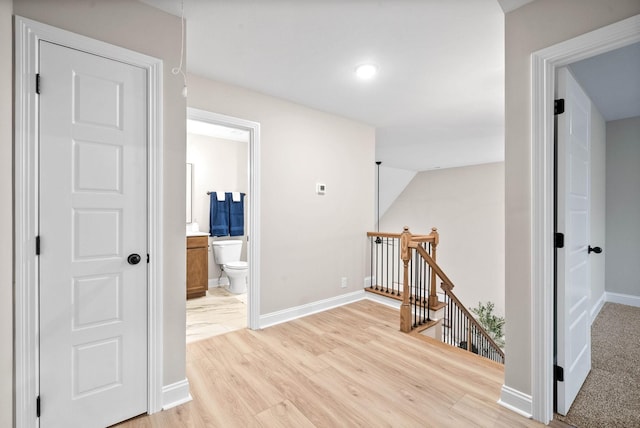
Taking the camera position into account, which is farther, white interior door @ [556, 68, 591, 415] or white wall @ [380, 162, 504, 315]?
white wall @ [380, 162, 504, 315]

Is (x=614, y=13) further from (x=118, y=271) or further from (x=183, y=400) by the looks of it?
(x=183, y=400)

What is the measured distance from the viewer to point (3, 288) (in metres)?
1.33

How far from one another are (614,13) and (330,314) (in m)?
3.26

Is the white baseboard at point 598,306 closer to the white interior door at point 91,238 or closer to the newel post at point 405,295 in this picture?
the newel post at point 405,295

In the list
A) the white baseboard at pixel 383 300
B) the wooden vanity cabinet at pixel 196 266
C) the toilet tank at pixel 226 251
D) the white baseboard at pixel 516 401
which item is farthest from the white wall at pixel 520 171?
the toilet tank at pixel 226 251

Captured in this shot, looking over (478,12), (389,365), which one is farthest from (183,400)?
(478,12)

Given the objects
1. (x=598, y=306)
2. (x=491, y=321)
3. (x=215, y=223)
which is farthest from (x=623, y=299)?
(x=215, y=223)

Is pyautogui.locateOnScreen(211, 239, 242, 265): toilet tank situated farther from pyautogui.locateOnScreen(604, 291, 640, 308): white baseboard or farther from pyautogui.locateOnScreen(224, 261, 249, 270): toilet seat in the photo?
pyautogui.locateOnScreen(604, 291, 640, 308): white baseboard

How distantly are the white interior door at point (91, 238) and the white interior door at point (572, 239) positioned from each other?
247 cm

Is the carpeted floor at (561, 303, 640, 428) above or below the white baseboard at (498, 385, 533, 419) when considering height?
below

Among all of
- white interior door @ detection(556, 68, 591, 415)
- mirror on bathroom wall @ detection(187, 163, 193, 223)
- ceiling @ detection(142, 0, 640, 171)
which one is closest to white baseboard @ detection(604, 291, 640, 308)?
white interior door @ detection(556, 68, 591, 415)

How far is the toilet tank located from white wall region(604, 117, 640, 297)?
5.19m

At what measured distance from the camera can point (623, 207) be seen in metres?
3.74

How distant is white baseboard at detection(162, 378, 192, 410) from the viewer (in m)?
1.83
